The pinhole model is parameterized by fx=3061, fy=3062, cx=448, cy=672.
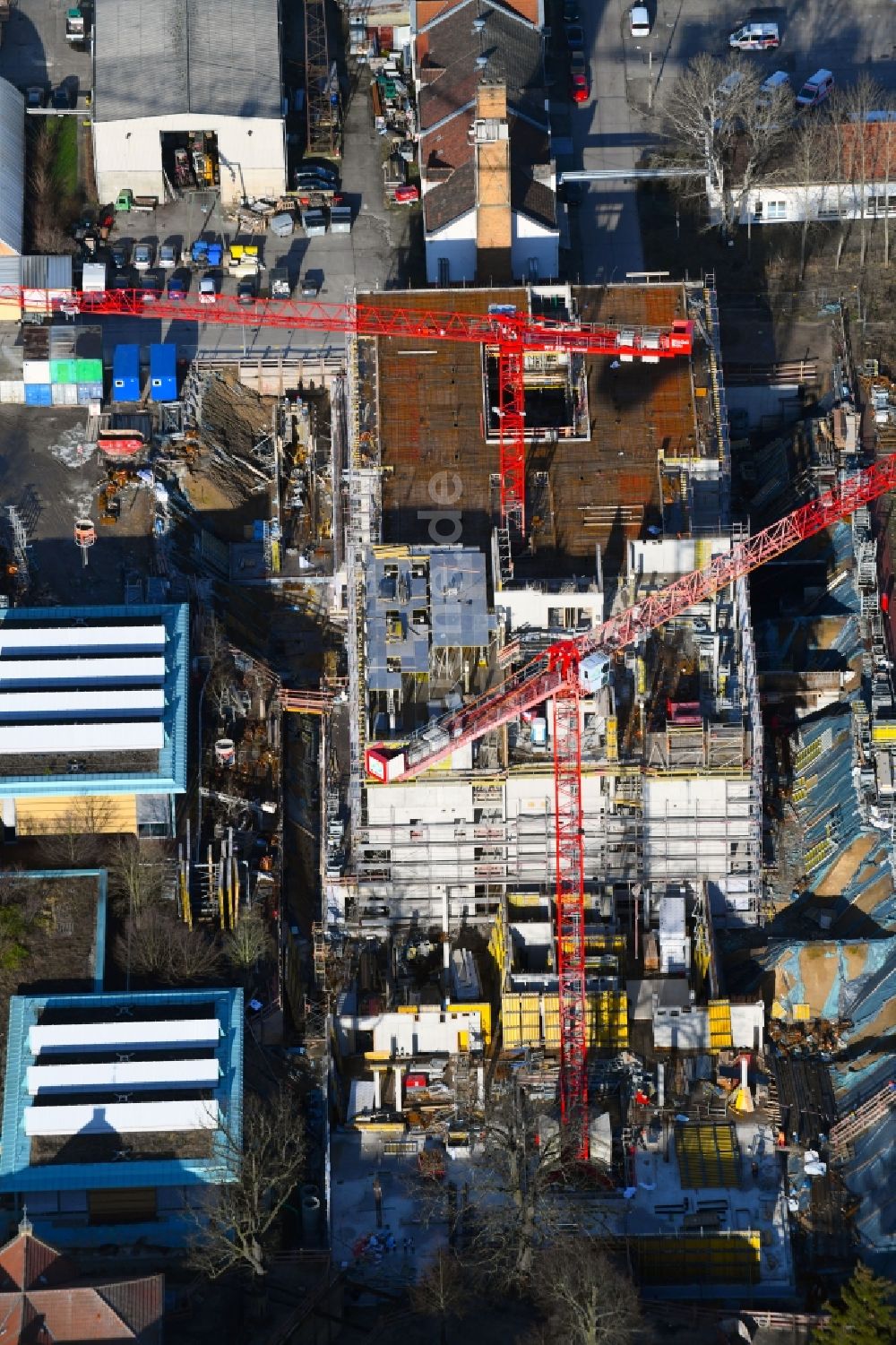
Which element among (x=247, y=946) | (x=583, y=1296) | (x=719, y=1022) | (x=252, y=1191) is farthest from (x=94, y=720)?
(x=583, y=1296)

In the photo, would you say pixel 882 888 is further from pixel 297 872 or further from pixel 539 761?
pixel 297 872

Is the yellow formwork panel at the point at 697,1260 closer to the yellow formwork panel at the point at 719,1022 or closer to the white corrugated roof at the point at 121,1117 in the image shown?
the yellow formwork panel at the point at 719,1022

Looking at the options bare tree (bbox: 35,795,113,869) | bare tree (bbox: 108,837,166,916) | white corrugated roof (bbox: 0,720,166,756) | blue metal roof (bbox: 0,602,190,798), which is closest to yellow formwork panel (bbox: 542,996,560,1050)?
bare tree (bbox: 108,837,166,916)

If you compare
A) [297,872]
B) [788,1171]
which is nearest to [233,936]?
[297,872]

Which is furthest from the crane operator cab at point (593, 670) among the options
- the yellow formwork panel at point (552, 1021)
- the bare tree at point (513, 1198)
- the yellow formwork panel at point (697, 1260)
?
the yellow formwork panel at point (697, 1260)

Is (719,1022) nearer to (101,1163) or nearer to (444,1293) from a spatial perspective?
(444,1293)
